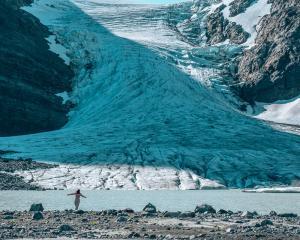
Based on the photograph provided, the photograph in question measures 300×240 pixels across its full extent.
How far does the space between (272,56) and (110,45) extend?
30.1m

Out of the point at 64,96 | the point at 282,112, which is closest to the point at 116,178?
the point at 64,96

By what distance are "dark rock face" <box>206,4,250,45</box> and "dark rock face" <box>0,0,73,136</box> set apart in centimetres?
3640

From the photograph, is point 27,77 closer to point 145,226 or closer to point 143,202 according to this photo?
point 143,202

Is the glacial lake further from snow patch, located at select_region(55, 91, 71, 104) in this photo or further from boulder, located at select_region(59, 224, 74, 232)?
snow patch, located at select_region(55, 91, 71, 104)

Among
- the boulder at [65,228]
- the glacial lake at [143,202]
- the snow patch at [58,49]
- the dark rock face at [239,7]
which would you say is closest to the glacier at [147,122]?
the snow patch at [58,49]

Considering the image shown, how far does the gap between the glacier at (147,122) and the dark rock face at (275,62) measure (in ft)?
17.4

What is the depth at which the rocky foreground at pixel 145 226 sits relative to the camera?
83.6 feet

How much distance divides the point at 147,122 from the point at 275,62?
127 ft

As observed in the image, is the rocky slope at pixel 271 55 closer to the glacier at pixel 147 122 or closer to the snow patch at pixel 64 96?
the glacier at pixel 147 122

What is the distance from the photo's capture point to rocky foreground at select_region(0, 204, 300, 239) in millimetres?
25469

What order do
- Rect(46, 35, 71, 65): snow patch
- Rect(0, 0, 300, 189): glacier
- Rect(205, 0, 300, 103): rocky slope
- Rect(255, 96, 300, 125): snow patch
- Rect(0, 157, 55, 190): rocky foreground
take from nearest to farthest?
1. Rect(0, 157, 55, 190): rocky foreground
2. Rect(0, 0, 300, 189): glacier
3. Rect(255, 96, 300, 125): snow patch
4. Rect(205, 0, 300, 103): rocky slope
5. Rect(46, 35, 71, 65): snow patch

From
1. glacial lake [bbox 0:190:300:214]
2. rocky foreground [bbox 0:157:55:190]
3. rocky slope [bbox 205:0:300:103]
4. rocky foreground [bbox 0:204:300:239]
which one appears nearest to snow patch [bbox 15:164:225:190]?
rocky foreground [bbox 0:157:55:190]

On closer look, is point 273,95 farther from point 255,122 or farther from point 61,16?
point 61,16

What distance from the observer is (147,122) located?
105 m
